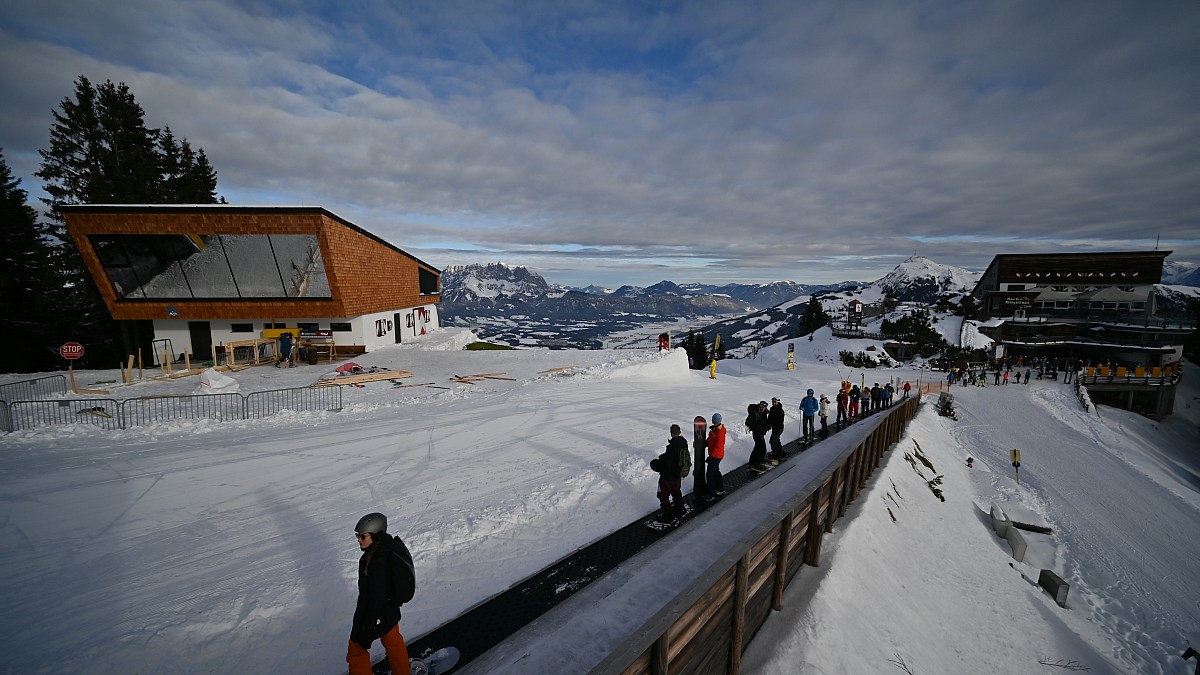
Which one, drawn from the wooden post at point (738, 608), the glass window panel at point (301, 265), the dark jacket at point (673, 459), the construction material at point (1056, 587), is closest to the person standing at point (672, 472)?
the dark jacket at point (673, 459)

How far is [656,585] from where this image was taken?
4227 millimetres

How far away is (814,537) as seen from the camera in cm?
647

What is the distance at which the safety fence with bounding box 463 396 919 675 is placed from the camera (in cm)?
314

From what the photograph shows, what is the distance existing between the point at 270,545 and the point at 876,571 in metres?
9.75

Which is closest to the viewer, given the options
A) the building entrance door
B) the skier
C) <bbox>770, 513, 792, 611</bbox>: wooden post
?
<bbox>770, 513, 792, 611</bbox>: wooden post

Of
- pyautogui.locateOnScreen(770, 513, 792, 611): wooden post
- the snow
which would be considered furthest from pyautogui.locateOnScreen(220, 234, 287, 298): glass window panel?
pyautogui.locateOnScreen(770, 513, 792, 611): wooden post

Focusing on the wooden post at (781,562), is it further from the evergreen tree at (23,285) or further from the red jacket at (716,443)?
the evergreen tree at (23,285)

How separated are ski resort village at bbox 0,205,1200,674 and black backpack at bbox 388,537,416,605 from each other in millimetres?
944

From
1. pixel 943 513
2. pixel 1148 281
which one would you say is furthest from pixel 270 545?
pixel 1148 281

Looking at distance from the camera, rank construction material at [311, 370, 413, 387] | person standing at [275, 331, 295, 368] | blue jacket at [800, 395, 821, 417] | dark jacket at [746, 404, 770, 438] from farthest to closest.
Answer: person standing at [275, 331, 295, 368], construction material at [311, 370, 413, 387], blue jacket at [800, 395, 821, 417], dark jacket at [746, 404, 770, 438]

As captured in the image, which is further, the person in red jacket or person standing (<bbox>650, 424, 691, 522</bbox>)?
the person in red jacket

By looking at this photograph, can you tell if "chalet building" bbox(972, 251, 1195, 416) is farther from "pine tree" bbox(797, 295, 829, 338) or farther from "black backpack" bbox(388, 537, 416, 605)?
"black backpack" bbox(388, 537, 416, 605)

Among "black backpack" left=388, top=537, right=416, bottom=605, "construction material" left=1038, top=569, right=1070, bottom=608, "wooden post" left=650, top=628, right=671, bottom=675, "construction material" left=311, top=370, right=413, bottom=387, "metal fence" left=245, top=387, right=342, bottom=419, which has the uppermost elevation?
"black backpack" left=388, top=537, right=416, bottom=605

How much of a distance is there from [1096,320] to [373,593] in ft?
240
